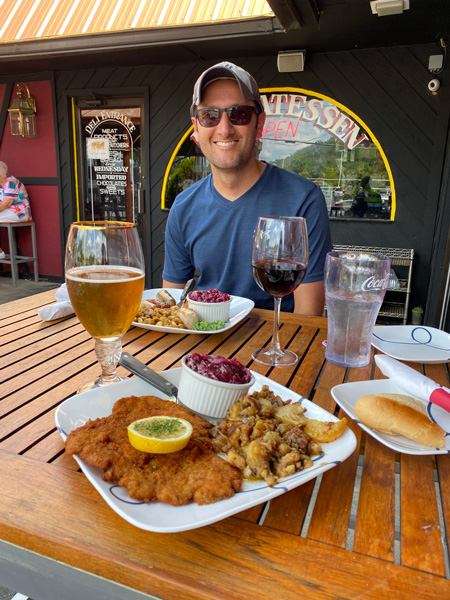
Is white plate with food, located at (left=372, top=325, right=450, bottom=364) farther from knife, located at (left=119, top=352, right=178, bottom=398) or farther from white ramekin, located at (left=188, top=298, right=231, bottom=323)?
knife, located at (left=119, top=352, right=178, bottom=398)

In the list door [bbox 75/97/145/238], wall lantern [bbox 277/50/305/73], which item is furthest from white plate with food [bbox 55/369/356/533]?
door [bbox 75/97/145/238]

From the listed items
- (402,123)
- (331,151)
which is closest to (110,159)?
(331,151)

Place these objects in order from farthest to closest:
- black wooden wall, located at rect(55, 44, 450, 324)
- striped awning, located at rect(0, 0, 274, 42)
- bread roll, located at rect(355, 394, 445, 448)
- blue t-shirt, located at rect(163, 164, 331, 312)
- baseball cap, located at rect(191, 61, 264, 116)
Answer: black wooden wall, located at rect(55, 44, 450, 324), striped awning, located at rect(0, 0, 274, 42), blue t-shirt, located at rect(163, 164, 331, 312), baseball cap, located at rect(191, 61, 264, 116), bread roll, located at rect(355, 394, 445, 448)

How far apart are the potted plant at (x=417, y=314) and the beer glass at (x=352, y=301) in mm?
3702

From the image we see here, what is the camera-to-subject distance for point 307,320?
5.25ft

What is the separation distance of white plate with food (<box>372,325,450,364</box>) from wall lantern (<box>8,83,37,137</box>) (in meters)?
6.25

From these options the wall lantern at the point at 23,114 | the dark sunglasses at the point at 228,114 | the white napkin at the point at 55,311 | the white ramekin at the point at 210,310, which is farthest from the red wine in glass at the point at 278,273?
the wall lantern at the point at 23,114

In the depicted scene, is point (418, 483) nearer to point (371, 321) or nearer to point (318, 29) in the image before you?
point (371, 321)

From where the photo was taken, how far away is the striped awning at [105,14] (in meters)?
4.02

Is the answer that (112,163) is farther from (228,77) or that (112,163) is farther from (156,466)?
(156,466)

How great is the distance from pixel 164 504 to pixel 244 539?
0.12 meters

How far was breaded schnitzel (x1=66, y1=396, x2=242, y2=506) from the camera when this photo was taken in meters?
0.60

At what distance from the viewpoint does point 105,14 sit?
4535 millimetres

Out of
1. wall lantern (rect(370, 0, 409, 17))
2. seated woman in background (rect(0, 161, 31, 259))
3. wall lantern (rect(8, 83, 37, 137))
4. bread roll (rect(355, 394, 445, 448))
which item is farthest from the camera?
seated woman in background (rect(0, 161, 31, 259))
